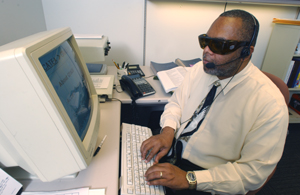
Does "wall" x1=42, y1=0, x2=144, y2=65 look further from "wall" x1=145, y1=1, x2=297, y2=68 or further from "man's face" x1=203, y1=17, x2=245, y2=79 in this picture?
"man's face" x1=203, y1=17, x2=245, y2=79

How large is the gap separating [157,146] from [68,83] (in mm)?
469

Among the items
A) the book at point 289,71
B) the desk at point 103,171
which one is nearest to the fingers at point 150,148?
the desk at point 103,171

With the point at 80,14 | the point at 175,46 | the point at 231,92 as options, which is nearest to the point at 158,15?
the point at 175,46

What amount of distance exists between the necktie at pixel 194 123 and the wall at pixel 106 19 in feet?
3.83

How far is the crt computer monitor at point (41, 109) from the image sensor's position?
36 centimetres

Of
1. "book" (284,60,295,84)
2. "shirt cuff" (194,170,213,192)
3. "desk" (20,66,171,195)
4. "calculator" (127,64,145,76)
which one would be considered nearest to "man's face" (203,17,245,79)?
"shirt cuff" (194,170,213,192)

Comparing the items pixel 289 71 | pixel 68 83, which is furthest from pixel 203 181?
pixel 289 71

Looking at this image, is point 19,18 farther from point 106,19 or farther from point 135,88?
point 135,88

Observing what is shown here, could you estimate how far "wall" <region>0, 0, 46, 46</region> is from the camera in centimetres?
99

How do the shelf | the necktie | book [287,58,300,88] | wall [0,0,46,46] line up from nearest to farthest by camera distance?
the necktie → wall [0,0,46,46] → book [287,58,300,88] → the shelf

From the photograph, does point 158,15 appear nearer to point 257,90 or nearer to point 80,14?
point 80,14

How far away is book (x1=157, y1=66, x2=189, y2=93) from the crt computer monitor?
70 cm

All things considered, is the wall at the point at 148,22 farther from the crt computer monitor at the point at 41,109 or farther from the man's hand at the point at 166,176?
the man's hand at the point at 166,176

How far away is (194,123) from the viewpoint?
895 mm
